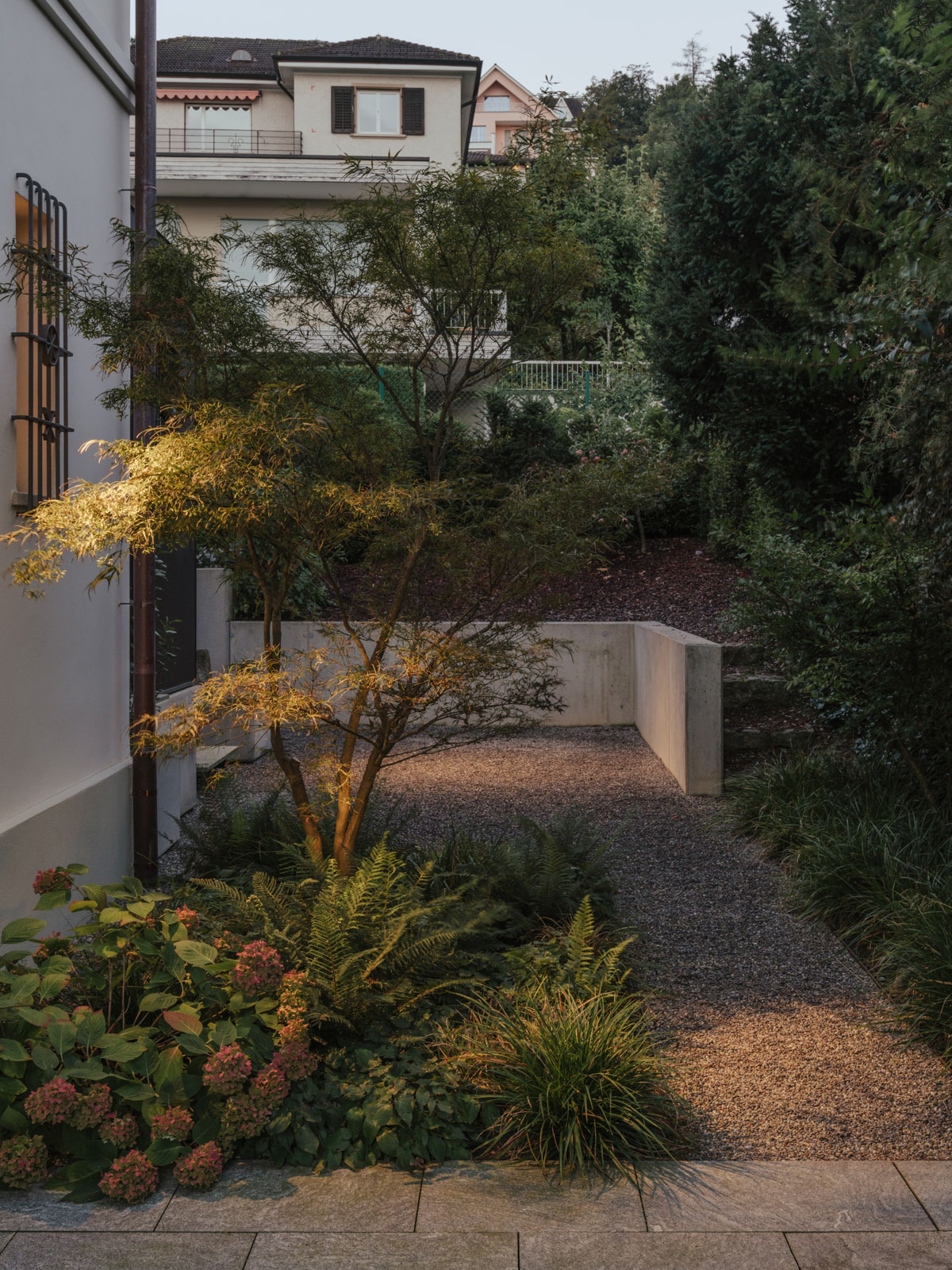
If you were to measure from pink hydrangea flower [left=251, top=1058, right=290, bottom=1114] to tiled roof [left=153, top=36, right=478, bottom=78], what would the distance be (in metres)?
22.7

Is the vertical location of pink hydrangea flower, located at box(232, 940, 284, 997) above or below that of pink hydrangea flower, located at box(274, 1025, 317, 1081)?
above

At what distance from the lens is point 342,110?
22766 millimetres

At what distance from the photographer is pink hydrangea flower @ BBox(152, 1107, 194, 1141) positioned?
2.98m

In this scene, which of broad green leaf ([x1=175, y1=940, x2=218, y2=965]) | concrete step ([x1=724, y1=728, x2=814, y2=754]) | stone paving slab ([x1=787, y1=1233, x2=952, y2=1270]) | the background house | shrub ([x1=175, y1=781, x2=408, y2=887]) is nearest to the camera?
stone paving slab ([x1=787, y1=1233, x2=952, y2=1270])

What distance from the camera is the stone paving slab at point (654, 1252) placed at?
2.58 metres

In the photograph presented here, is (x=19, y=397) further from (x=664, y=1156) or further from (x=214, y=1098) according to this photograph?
(x=664, y=1156)

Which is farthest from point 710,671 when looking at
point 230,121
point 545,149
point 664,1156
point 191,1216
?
point 230,121

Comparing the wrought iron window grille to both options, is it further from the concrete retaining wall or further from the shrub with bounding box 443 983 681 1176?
the shrub with bounding box 443 983 681 1176

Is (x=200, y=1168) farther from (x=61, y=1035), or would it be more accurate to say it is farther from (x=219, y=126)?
(x=219, y=126)

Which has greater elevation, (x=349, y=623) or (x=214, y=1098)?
(x=349, y=623)

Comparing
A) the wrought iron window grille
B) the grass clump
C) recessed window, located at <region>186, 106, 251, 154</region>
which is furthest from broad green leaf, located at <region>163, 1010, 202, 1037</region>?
recessed window, located at <region>186, 106, 251, 154</region>

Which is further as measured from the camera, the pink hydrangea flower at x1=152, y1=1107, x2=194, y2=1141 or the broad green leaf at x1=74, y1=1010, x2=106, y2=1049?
the broad green leaf at x1=74, y1=1010, x2=106, y2=1049

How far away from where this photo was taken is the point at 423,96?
22.4m

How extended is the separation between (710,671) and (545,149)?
4.35 meters
